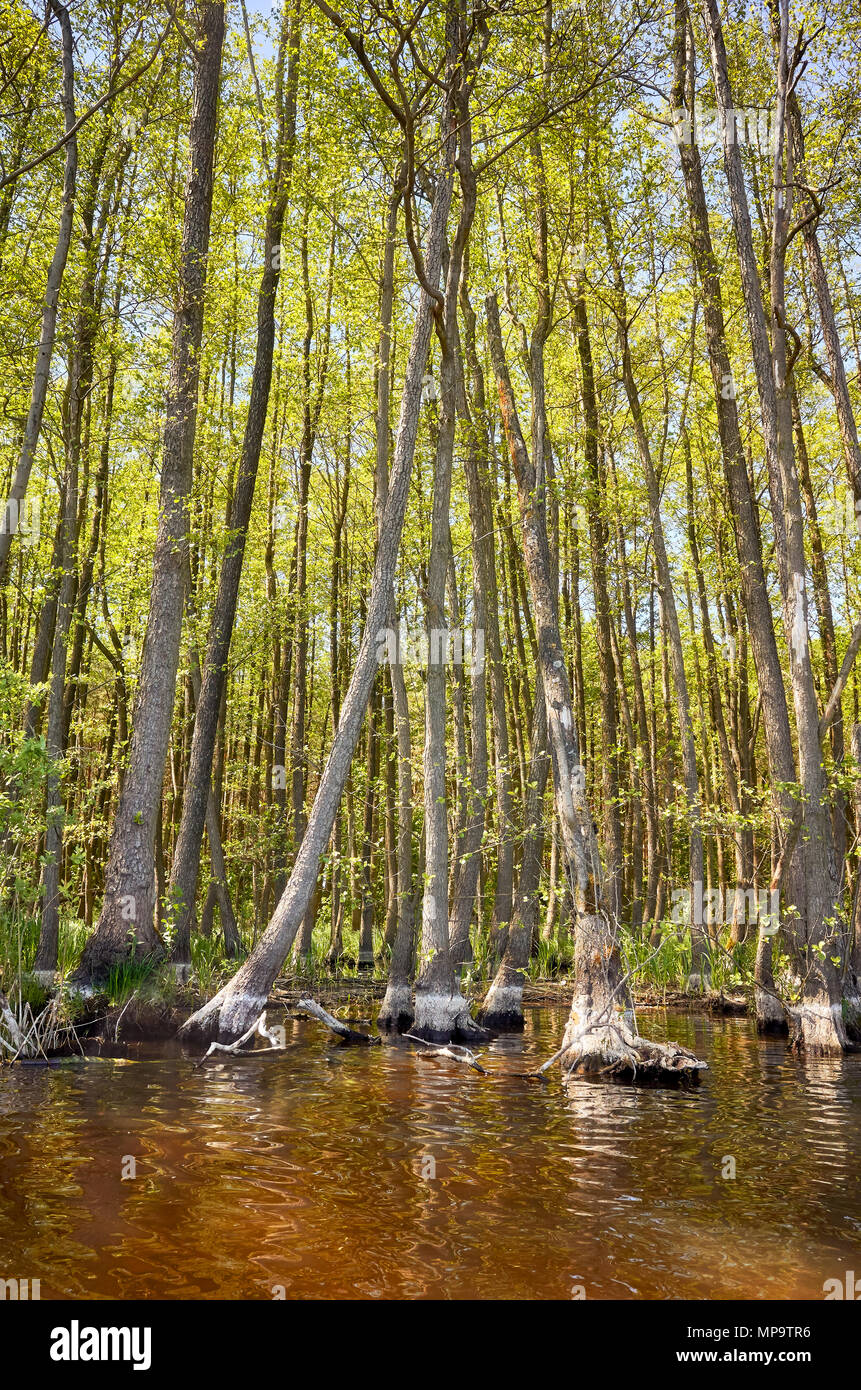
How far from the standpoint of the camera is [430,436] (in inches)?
598

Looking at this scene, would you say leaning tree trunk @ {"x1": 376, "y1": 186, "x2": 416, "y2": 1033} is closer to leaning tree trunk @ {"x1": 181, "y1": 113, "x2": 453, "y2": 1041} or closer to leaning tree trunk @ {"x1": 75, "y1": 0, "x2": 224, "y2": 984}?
leaning tree trunk @ {"x1": 181, "y1": 113, "x2": 453, "y2": 1041}

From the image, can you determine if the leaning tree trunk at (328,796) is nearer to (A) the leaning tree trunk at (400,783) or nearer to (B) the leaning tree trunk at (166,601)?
(A) the leaning tree trunk at (400,783)

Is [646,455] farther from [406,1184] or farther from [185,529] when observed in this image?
[406,1184]

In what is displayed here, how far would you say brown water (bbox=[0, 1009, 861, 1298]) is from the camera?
12.7 feet

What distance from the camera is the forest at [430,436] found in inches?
406

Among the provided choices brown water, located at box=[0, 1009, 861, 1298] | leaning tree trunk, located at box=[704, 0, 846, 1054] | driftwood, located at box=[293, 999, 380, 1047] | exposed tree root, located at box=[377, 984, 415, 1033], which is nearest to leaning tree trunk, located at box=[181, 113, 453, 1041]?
brown water, located at box=[0, 1009, 861, 1298]

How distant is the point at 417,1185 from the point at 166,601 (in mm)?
8003

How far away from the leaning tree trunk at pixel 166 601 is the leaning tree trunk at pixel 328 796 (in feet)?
4.16

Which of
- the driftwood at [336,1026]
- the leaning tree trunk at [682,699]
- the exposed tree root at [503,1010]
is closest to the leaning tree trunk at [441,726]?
the driftwood at [336,1026]

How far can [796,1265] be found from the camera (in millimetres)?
4109

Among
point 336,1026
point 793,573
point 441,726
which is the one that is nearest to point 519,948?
point 336,1026

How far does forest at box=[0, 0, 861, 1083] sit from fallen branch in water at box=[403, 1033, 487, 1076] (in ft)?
0.41
